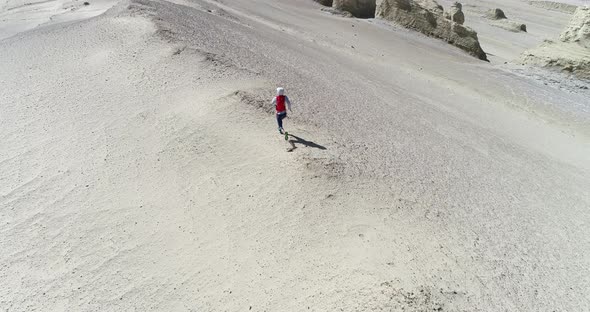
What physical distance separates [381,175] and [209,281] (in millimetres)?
3946

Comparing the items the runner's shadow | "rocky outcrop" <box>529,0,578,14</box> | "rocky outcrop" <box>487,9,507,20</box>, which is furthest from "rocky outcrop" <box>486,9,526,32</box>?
the runner's shadow

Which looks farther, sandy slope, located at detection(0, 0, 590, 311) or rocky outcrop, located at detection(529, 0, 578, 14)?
rocky outcrop, located at detection(529, 0, 578, 14)

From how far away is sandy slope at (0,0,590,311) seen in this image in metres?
6.03

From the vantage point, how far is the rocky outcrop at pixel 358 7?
966 inches

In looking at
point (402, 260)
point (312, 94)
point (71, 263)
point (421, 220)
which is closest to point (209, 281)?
point (71, 263)

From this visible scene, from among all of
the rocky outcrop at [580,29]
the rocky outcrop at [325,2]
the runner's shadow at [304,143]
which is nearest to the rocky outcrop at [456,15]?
the rocky outcrop at [580,29]

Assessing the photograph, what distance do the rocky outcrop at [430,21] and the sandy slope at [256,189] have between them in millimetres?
8197

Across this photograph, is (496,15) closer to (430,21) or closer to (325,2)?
(430,21)

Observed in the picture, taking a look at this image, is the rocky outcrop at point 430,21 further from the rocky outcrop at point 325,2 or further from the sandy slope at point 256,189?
the sandy slope at point 256,189

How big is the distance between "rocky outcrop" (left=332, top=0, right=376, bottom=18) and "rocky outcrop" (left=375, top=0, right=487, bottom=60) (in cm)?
119

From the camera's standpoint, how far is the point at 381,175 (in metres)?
8.25

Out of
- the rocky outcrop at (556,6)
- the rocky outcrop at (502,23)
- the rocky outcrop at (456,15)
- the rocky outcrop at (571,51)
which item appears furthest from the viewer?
the rocky outcrop at (556,6)

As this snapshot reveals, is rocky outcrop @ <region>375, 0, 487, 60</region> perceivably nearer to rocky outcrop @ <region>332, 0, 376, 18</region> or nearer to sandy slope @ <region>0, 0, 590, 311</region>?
rocky outcrop @ <region>332, 0, 376, 18</region>

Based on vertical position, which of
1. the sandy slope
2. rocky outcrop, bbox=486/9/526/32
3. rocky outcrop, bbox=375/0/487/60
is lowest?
the sandy slope
